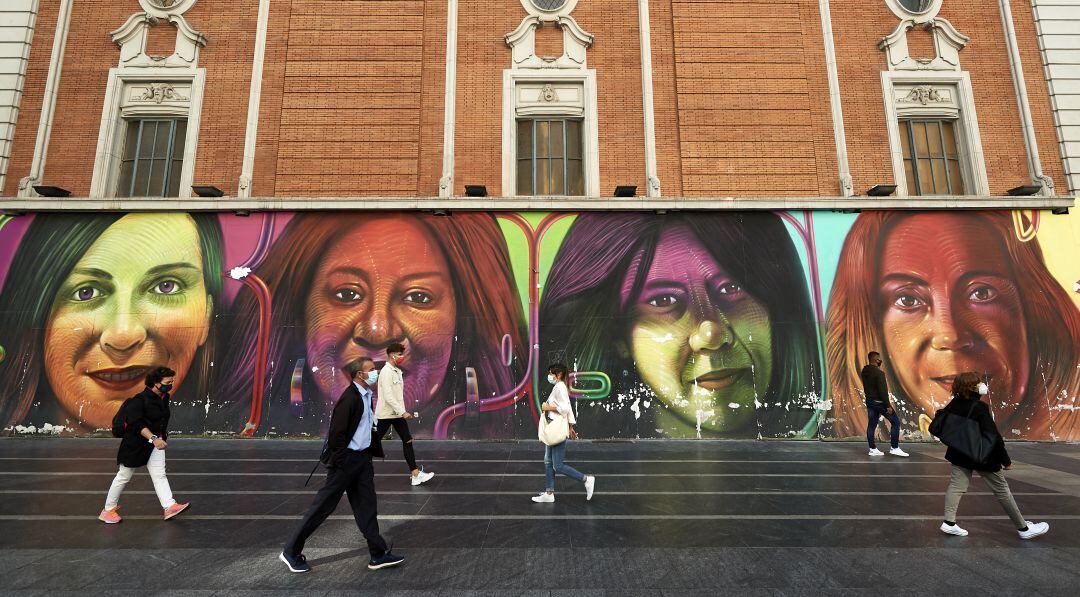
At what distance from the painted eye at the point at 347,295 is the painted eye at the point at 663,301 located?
23.6 feet

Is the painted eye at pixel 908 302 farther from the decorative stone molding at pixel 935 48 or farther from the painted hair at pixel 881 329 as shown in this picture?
the decorative stone molding at pixel 935 48

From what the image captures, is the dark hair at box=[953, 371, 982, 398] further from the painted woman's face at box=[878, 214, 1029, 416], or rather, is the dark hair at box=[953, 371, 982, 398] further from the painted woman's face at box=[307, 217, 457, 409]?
the painted woman's face at box=[307, 217, 457, 409]

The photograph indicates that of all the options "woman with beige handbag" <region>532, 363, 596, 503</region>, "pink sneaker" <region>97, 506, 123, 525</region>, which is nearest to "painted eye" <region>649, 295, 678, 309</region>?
"woman with beige handbag" <region>532, 363, 596, 503</region>

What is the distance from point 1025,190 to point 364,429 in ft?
53.0

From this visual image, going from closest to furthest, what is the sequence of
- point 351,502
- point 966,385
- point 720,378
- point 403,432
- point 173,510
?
1. point 351,502
2. point 966,385
3. point 173,510
4. point 403,432
5. point 720,378

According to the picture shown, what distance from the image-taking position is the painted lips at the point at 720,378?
1112 cm

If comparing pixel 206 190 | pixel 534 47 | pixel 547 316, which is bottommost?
pixel 547 316

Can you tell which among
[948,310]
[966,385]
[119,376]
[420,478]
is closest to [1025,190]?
[948,310]

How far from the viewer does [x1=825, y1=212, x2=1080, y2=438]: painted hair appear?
35.9ft

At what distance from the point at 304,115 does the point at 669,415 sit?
474 inches

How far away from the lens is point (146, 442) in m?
5.41

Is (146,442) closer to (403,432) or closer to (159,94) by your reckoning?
(403,432)

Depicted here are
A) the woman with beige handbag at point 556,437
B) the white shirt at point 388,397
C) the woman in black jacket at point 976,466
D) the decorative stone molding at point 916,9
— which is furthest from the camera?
the decorative stone molding at point 916,9

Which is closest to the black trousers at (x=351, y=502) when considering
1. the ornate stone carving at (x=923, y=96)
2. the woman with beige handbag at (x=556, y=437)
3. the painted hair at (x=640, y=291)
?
the woman with beige handbag at (x=556, y=437)
